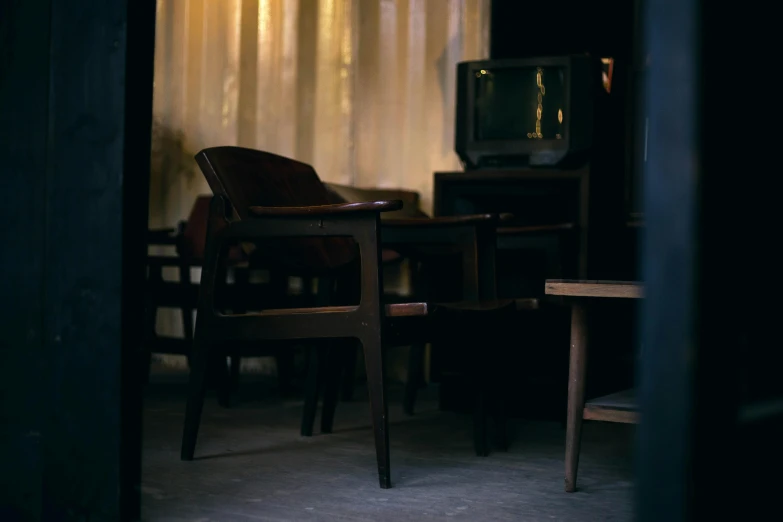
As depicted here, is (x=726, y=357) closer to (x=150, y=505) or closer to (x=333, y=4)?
(x=150, y=505)

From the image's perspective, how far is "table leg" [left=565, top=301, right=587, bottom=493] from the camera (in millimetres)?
2334

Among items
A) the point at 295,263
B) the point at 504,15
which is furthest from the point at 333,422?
the point at 504,15

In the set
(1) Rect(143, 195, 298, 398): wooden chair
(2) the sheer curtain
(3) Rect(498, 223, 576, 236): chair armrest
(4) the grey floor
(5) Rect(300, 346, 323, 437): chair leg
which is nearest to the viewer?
(4) the grey floor

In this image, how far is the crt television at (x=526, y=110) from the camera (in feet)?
12.2

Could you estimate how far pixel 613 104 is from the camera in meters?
3.97

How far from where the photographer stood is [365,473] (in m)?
2.58

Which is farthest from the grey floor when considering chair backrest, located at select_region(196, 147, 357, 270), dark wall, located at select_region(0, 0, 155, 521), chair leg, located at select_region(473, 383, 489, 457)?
chair backrest, located at select_region(196, 147, 357, 270)

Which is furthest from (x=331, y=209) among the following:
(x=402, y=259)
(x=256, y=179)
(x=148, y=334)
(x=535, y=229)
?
(x=148, y=334)

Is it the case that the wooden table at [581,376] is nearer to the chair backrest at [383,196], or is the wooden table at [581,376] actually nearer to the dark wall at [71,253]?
the dark wall at [71,253]

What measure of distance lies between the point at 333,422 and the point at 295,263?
0.86 m

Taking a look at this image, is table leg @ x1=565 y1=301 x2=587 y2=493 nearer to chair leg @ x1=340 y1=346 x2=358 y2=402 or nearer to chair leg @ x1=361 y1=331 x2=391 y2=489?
chair leg @ x1=361 y1=331 x2=391 y2=489

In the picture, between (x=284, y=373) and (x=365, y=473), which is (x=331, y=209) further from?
(x=284, y=373)

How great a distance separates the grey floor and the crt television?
42.8 inches

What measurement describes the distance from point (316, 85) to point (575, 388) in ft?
10.2
